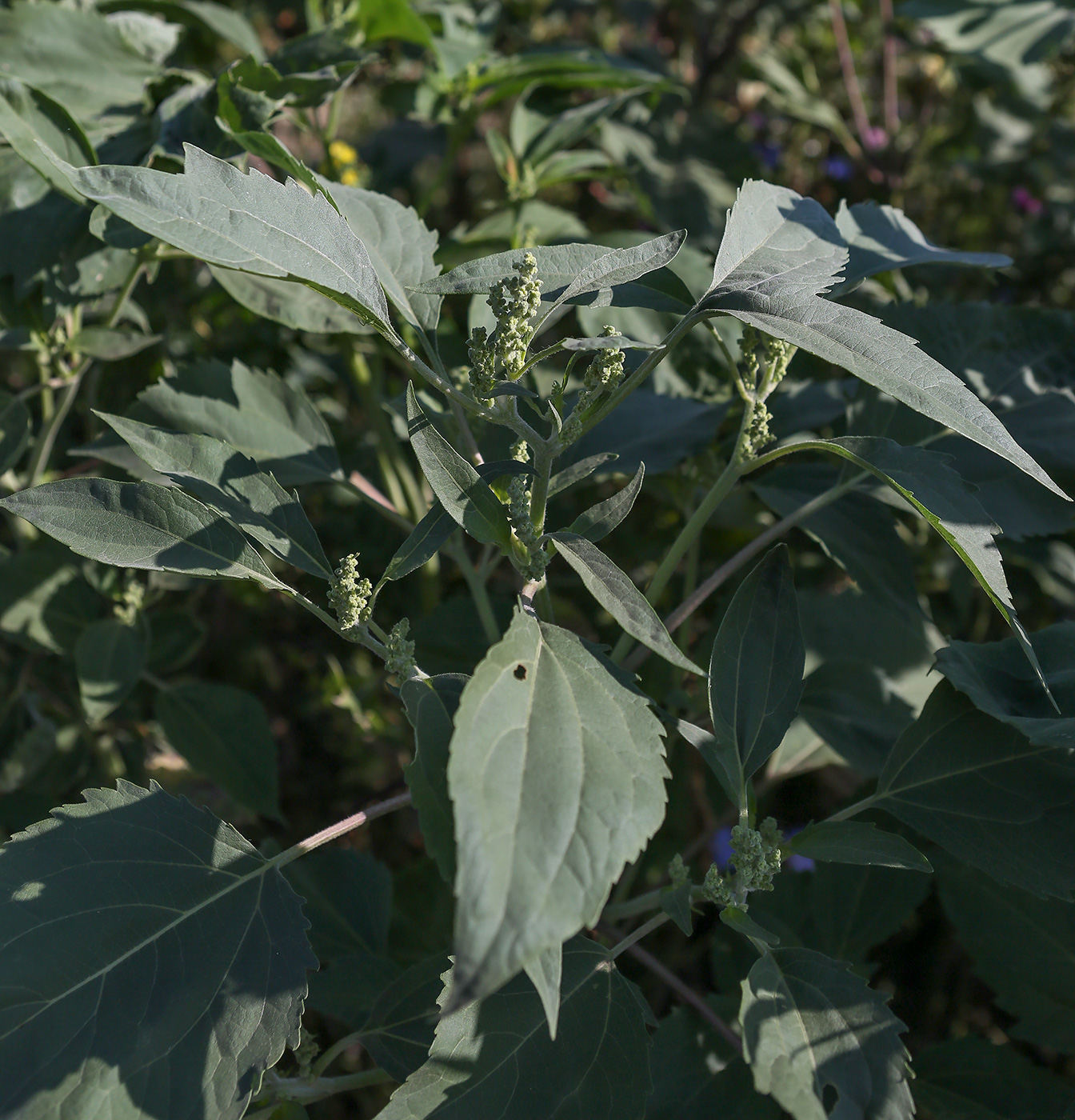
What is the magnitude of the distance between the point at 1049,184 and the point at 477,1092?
2612 millimetres

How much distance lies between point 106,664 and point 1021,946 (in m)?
1.12

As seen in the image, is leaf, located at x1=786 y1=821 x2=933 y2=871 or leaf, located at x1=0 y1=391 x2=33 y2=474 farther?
leaf, located at x1=0 y1=391 x2=33 y2=474

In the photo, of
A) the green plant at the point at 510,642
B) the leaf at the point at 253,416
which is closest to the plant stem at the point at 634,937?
the green plant at the point at 510,642

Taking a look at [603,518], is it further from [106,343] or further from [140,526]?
[106,343]

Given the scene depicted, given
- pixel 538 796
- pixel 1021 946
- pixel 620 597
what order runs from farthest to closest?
→ 1. pixel 1021 946
2. pixel 620 597
3. pixel 538 796

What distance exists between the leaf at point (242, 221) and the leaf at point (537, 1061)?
558mm

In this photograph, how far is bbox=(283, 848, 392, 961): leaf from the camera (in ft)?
3.70

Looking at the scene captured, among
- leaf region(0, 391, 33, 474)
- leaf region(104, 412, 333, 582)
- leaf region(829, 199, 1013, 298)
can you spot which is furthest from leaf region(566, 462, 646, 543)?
leaf region(0, 391, 33, 474)

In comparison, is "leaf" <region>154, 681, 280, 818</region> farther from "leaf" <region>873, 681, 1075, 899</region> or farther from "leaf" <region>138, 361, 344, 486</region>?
"leaf" <region>873, 681, 1075, 899</region>

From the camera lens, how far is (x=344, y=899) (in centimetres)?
116

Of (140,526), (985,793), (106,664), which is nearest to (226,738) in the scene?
(106,664)

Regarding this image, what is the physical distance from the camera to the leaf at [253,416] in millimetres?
1059

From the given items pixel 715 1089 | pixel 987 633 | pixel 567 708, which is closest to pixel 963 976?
pixel 987 633

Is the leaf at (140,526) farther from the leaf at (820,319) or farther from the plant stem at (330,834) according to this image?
the leaf at (820,319)
